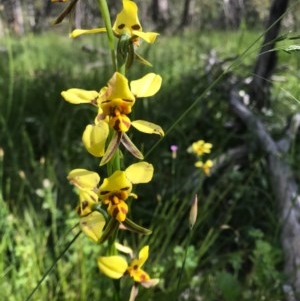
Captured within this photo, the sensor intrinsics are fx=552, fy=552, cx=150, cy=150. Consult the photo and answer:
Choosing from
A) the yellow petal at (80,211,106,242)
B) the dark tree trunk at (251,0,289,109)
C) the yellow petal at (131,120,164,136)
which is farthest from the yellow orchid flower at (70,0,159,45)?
the dark tree trunk at (251,0,289,109)

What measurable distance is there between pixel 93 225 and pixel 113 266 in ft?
0.22

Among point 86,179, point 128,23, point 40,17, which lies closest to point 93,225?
point 86,179

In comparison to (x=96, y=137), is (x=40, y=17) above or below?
below

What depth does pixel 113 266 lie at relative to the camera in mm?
748

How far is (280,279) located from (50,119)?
159 cm

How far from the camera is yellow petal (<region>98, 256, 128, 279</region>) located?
0.74m

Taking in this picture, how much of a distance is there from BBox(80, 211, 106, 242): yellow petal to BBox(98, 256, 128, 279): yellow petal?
4 centimetres

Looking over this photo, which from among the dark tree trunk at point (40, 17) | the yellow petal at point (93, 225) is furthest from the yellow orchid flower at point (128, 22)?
the dark tree trunk at point (40, 17)

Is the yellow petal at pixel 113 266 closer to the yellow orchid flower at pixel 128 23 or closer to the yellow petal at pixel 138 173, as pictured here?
the yellow petal at pixel 138 173

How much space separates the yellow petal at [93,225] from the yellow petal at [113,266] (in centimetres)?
4

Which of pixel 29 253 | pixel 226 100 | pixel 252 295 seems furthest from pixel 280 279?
pixel 226 100

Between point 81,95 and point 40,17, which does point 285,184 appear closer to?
point 81,95

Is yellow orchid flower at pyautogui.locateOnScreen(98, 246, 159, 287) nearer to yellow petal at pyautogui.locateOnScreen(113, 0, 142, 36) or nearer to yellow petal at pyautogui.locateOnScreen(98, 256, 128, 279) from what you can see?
yellow petal at pyautogui.locateOnScreen(98, 256, 128, 279)

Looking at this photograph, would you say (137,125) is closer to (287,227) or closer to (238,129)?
(287,227)
